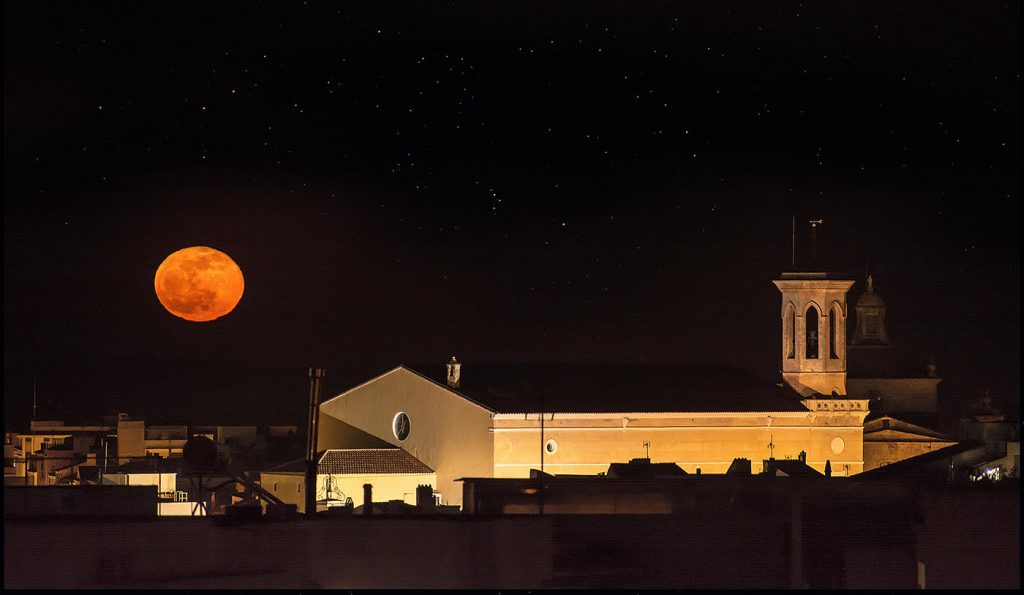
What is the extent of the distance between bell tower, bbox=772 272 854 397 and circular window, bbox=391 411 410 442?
33.1ft

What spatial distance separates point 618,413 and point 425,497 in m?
8.52

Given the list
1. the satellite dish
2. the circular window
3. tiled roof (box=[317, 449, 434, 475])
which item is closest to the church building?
the circular window

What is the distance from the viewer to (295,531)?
25.7 meters

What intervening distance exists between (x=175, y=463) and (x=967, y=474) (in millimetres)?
17132

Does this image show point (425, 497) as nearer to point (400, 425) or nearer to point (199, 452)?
point (400, 425)

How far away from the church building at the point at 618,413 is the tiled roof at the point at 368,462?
56cm

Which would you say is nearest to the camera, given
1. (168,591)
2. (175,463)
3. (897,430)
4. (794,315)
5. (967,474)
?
(168,591)

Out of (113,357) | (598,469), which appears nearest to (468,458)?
(598,469)

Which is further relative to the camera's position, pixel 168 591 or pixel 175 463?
pixel 175 463

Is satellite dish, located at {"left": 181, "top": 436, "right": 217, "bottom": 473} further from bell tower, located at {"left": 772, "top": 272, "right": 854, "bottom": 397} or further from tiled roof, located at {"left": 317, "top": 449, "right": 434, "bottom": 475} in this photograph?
bell tower, located at {"left": 772, "top": 272, "right": 854, "bottom": 397}

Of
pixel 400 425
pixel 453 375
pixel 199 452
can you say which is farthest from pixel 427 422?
pixel 199 452

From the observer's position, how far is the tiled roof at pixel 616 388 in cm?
5253

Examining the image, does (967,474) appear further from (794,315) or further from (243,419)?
(243,419)

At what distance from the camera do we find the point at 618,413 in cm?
5228
